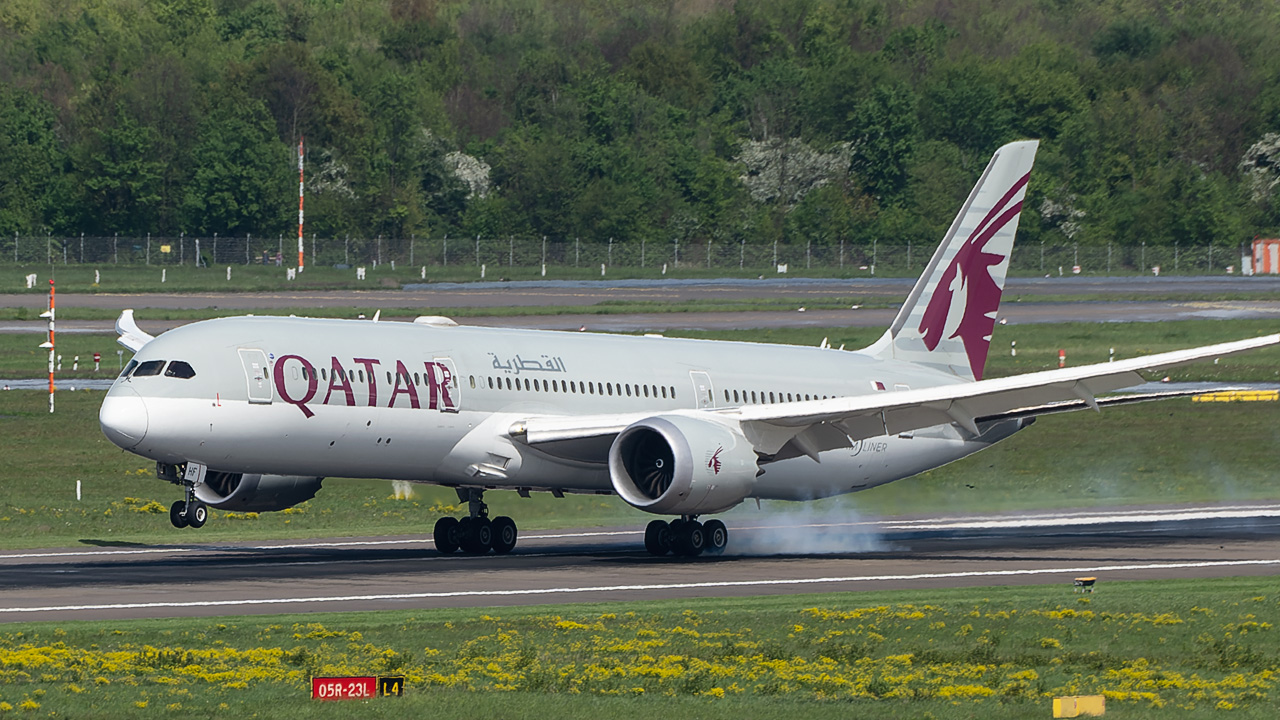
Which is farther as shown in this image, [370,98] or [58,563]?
[370,98]

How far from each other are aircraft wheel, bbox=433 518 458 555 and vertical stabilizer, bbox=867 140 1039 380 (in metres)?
13.1

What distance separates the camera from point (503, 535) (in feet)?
126

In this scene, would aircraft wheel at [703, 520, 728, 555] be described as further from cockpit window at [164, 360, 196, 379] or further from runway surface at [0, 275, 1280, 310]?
runway surface at [0, 275, 1280, 310]

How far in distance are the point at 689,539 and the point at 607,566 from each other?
3328 mm

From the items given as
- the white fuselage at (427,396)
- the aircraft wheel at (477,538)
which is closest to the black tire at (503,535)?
the aircraft wheel at (477,538)

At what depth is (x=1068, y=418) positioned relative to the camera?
63.3 m

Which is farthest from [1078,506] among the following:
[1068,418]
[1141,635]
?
[1141,635]

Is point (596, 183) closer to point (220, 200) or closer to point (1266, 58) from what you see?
point (220, 200)

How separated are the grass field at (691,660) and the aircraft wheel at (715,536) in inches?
394

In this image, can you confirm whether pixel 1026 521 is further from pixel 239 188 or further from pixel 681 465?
pixel 239 188

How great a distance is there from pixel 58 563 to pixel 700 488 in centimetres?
1230

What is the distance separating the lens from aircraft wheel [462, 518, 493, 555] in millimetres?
38281

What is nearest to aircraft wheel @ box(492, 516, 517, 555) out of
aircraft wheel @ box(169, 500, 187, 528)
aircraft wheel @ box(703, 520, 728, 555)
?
aircraft wheel @ box(703, 520, 728, 555)

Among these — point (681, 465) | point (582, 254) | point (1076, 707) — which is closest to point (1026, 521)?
point (681, 465)
